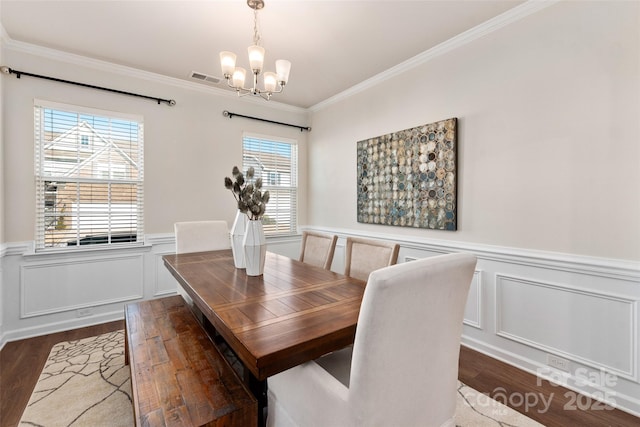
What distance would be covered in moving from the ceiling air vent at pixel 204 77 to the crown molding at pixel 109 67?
0.16m

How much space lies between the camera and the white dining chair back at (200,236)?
9.07 ft

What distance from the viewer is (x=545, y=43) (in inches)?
80.4

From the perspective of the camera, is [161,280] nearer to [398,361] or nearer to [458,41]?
[398,361]

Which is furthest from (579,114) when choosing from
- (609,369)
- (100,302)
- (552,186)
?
(100,302)

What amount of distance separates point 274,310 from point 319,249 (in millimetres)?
1285

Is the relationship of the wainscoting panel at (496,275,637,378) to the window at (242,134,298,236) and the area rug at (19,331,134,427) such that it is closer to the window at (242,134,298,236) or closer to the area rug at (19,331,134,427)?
the area rug at (19,331,134,427)

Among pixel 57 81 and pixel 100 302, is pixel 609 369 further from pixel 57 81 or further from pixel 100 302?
pixel 57 81

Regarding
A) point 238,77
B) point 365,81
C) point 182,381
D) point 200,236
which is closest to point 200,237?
point 200,236

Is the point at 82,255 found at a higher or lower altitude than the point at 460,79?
lower

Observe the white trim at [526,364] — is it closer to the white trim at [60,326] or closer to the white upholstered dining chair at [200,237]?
the white upholstered dining chair at [200,237]

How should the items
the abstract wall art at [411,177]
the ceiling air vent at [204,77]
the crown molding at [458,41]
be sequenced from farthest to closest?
the ceiling air vent at [204,77]
the abstract wall art at [411,177]
the crown molding at [458,41]

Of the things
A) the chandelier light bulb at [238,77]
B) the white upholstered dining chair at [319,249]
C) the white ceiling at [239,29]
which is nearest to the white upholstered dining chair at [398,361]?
the white upholstered dining chair at [319,249]

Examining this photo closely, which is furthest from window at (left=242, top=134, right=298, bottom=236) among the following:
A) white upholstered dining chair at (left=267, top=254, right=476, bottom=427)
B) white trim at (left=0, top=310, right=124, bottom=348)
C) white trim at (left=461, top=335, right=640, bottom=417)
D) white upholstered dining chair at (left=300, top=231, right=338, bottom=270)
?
white upholstered dining chair at (left=267, top=254, right=476, bottom=427)

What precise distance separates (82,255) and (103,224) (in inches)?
13.9
